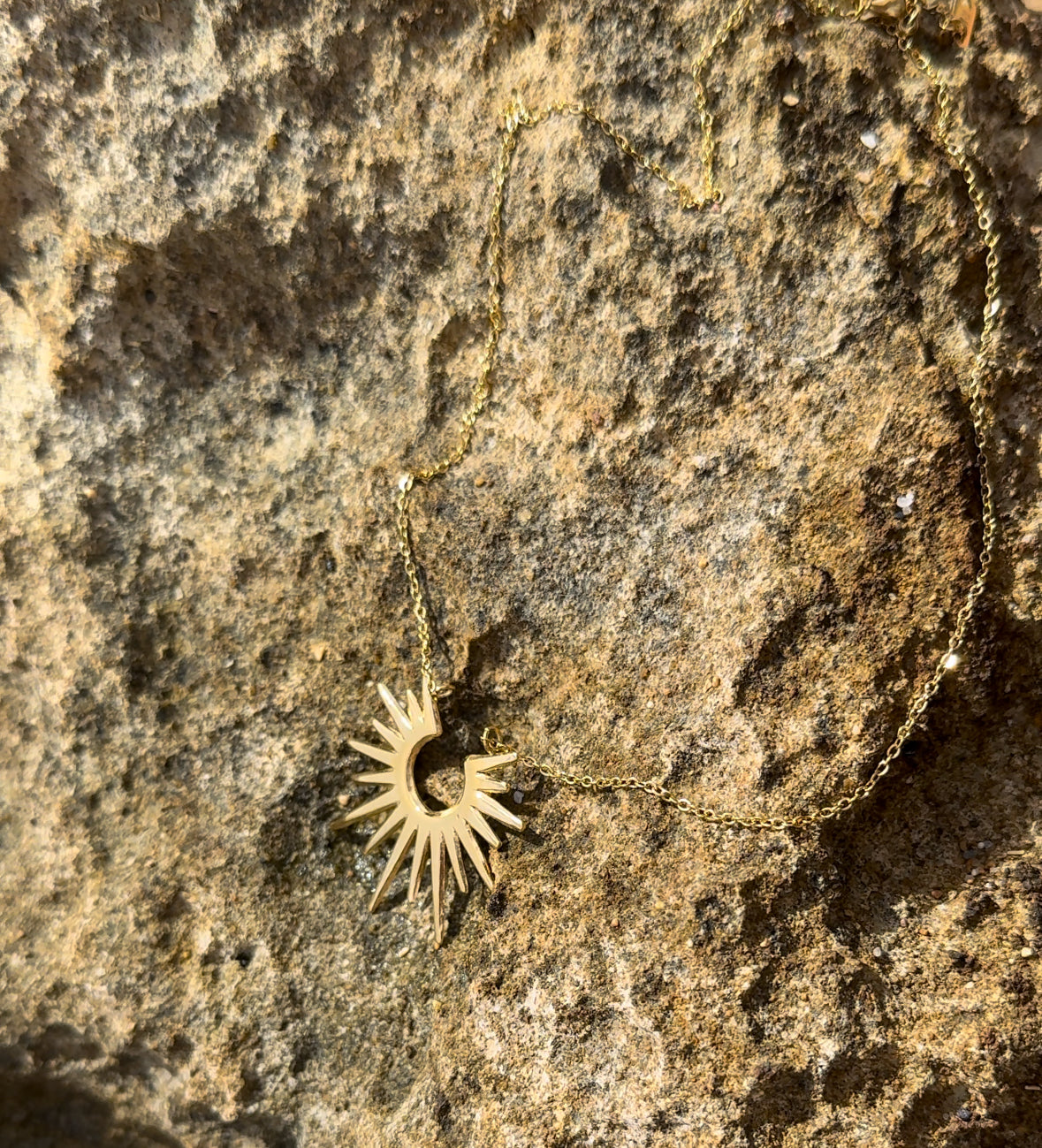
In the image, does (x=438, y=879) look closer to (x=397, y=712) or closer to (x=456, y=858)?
(x=456, y=858)

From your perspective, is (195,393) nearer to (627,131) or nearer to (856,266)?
(627,131)

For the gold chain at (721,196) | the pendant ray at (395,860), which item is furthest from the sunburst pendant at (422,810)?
the gold chain at (721,196)

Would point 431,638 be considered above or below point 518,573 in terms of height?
Answer: below

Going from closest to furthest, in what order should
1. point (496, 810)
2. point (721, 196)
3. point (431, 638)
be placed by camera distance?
1. point (721, 196)
2. point (496, 810)
3. point (431, 638)

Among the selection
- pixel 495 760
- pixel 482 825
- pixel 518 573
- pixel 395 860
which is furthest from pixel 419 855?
pixel 518 573

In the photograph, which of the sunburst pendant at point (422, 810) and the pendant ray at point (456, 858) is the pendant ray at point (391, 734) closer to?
the sunburst pendant at point (422, 810)

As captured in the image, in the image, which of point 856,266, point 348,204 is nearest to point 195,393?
Result: point 348,204

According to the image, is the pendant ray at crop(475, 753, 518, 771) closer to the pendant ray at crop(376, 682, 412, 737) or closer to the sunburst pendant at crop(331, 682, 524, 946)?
the sunburst pendant at crop(331, 682, 524, 946)
